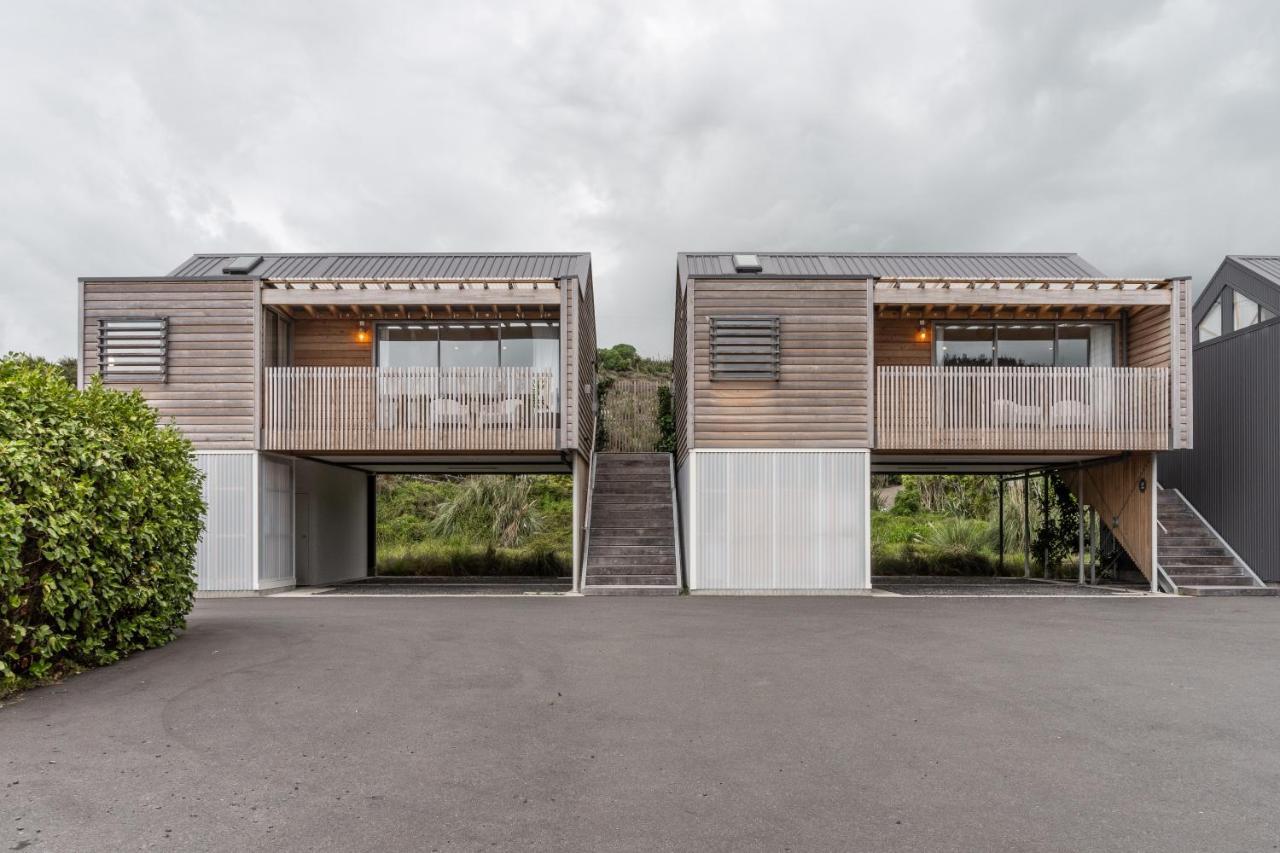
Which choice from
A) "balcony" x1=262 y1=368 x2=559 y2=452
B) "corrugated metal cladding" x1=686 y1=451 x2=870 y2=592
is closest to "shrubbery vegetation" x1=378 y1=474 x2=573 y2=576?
"balcony" x1=262 y1=368 x2=559 y2=452

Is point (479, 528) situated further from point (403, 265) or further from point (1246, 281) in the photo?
point (1246, 281)

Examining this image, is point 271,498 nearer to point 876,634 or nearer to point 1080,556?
point 876,634

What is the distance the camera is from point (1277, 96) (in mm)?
15508

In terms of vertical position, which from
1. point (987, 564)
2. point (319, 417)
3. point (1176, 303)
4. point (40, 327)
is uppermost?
point (40, 327)

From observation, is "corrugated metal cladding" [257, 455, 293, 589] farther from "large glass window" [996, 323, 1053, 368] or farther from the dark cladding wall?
the dark cladding wall

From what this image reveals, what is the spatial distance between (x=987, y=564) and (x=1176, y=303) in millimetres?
6898

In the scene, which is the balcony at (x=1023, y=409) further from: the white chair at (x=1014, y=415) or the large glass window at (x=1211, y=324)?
the large glass window at (x=1211, y=324)

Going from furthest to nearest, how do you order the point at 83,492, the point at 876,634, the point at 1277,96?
the point at 1277,96 → the point at 876,634 → the point at 83,492

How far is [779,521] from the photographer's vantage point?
11852mm

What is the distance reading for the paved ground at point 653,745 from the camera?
3010 mm

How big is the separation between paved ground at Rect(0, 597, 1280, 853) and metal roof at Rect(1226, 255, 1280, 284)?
8.93m

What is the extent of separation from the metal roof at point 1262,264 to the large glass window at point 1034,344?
275 centimetres

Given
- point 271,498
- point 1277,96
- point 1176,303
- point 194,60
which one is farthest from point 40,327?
point 1277,96

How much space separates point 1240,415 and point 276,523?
17.0 m
